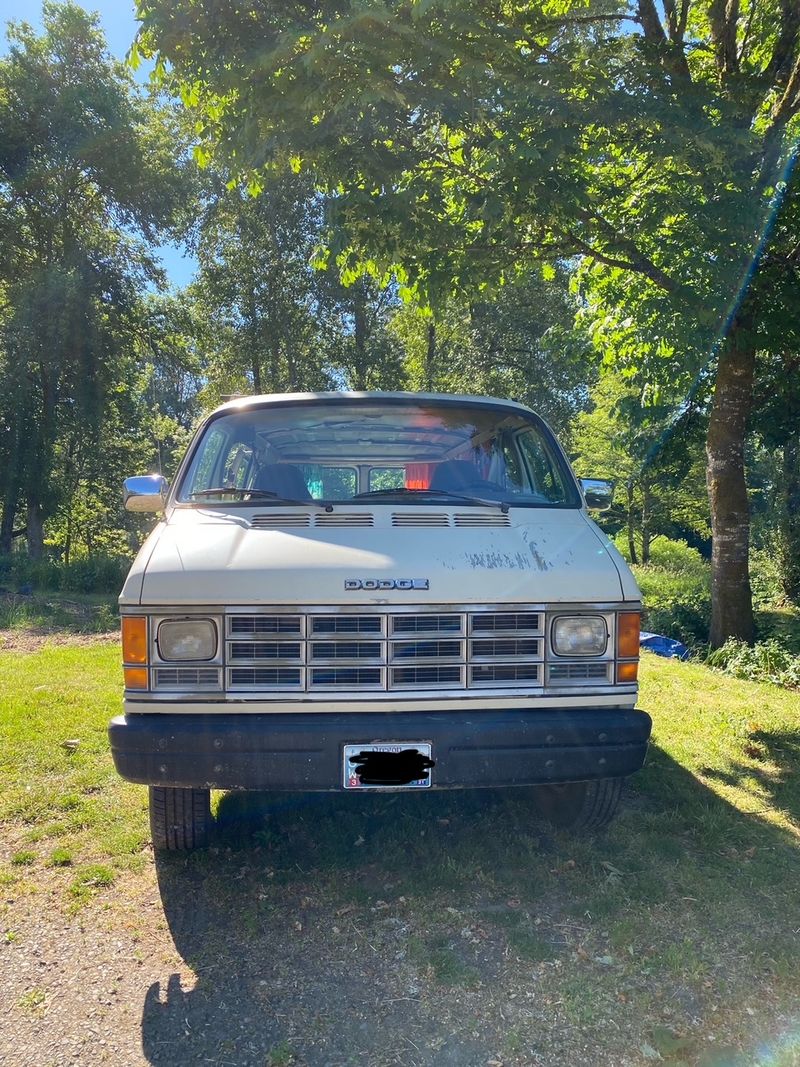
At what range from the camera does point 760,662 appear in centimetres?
760

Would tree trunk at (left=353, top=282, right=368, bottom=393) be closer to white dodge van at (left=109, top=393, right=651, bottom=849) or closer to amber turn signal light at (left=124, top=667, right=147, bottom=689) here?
white dodge van at (left=109, top=393, right=651, bottom=849)

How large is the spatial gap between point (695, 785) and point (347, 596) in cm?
277

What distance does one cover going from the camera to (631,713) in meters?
3.36

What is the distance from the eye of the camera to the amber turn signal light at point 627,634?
3.41m

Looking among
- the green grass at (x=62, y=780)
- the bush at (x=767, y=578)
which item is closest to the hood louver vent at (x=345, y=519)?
the green grass at (x=62, y=780)

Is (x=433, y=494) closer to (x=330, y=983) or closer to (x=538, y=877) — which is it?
(x=538, y=877)

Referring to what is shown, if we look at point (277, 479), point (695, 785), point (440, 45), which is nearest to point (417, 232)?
point (440, 45)

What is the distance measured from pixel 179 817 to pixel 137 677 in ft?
2.70

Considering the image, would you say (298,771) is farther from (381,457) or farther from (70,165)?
(70,165)

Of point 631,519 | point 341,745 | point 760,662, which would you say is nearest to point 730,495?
point 760,662

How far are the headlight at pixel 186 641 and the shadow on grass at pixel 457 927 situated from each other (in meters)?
1.12

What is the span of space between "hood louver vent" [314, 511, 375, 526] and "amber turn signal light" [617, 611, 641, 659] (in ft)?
3.93

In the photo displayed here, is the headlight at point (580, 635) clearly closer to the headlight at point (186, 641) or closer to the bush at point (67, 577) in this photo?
the headlight at point (186, 641)

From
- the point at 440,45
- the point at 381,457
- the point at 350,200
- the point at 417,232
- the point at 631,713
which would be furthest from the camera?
the point at 417,232
